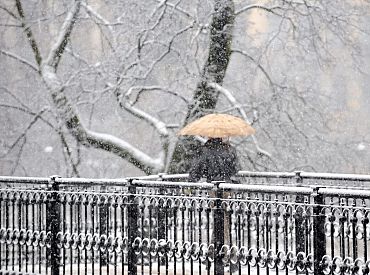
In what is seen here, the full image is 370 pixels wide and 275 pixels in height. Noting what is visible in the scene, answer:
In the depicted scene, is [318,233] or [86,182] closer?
[318,233]

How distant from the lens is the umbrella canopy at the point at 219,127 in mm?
14562

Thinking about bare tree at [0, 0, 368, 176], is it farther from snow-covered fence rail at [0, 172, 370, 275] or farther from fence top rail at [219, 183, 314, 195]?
fence top rail at [219, 183, 314, 195]

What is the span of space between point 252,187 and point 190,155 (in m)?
11.9

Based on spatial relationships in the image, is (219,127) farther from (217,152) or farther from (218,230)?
(218,230)

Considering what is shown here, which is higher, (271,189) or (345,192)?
(271,189)

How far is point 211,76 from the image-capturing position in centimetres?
2164

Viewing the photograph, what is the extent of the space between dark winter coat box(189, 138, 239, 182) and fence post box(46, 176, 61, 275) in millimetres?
2826

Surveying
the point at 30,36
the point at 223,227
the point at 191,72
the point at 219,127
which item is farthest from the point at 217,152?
the point at 30,36

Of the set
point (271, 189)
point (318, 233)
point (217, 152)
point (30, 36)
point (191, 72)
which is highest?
point (30, 36)

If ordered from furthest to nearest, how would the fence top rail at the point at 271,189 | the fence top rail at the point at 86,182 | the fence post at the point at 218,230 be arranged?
the fence top rail at the point at 86,182
the fence post at the point at 218,230
the fence top rail at the point at 271,189

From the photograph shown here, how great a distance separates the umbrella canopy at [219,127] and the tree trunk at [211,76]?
6.21m

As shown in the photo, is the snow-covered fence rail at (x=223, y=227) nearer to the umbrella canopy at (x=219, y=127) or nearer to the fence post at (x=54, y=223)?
the fence post at (x=54, y=223)

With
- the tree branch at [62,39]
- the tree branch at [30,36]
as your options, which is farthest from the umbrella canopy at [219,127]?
the tree branch at [30,36]

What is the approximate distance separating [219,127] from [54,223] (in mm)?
3755
